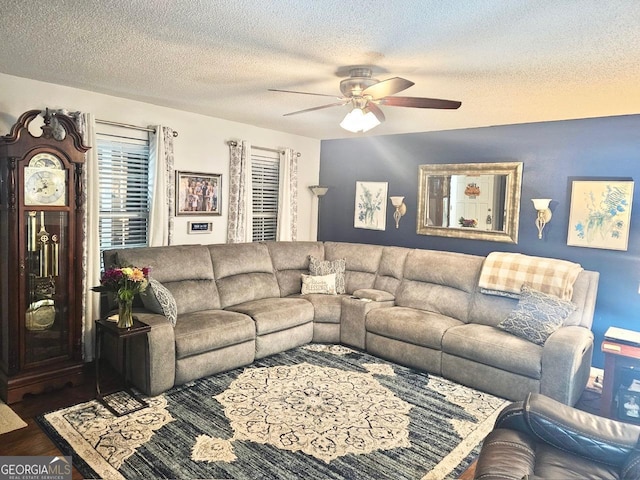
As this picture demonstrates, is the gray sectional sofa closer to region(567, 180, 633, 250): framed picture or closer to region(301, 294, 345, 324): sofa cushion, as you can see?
region(301, 294, 345, 324): sofa cushion

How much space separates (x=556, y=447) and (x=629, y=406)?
1.94 m

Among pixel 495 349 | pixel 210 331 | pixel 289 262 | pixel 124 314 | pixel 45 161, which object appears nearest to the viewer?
pixel 124 314

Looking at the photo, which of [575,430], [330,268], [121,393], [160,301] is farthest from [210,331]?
[575,430]

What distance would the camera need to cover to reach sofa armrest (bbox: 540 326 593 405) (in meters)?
3.31

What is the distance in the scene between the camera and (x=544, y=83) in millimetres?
3148

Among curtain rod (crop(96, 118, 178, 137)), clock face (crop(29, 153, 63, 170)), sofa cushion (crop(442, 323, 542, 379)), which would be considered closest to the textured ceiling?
curtain rod (crop(96, 118, 178, 137))

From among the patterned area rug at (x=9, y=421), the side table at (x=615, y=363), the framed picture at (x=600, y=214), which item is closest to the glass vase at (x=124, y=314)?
the patterned area rug at (x=9, y=421)

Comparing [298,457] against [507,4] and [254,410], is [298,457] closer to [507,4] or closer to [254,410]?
[254,410]

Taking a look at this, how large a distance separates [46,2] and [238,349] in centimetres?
292

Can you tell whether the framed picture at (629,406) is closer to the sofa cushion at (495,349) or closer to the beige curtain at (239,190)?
the sofa cushion at (495,349)

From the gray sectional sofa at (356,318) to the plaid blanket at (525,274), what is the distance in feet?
0.32

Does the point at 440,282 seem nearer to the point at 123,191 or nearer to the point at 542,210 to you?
the point at 542,210

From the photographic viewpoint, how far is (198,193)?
502 centimetres

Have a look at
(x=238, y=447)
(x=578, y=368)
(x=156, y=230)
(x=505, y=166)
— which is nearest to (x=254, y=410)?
(x=238, y=447)
